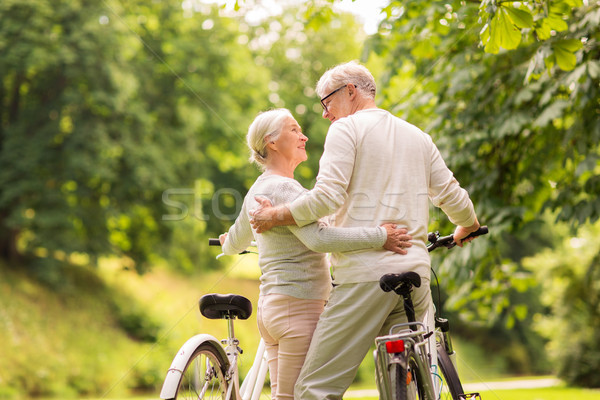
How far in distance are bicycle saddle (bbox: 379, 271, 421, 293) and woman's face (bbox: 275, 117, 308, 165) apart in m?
0.74

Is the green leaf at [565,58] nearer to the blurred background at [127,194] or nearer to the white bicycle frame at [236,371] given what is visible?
the white bicycle frame at [236,371]

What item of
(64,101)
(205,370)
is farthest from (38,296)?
(205,370)

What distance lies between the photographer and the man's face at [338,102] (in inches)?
102

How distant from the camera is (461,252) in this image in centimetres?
535

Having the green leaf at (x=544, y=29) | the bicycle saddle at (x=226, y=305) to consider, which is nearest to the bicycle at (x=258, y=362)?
the bicycle saddle at (x=226, y=305)

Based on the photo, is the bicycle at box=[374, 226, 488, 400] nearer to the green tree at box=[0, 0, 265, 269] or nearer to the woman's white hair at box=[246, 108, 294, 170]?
the woman's white hair at box=[246, 108, 294, 170]

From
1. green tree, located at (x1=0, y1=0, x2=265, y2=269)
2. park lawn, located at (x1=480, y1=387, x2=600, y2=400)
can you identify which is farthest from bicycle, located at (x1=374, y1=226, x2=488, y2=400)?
green tree, located at (x1=0, y1=0, x2=265, y2=269)

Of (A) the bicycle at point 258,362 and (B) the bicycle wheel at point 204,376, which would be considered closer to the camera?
(A) the bicycle at point 258,362

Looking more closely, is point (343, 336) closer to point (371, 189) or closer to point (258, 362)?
point (371, 189)

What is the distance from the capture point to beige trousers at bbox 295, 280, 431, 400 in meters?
2.36

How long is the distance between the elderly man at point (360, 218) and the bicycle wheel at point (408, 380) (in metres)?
0.16

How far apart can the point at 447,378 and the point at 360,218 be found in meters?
0.97

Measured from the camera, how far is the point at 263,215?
2.47m

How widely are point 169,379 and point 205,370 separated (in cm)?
34
